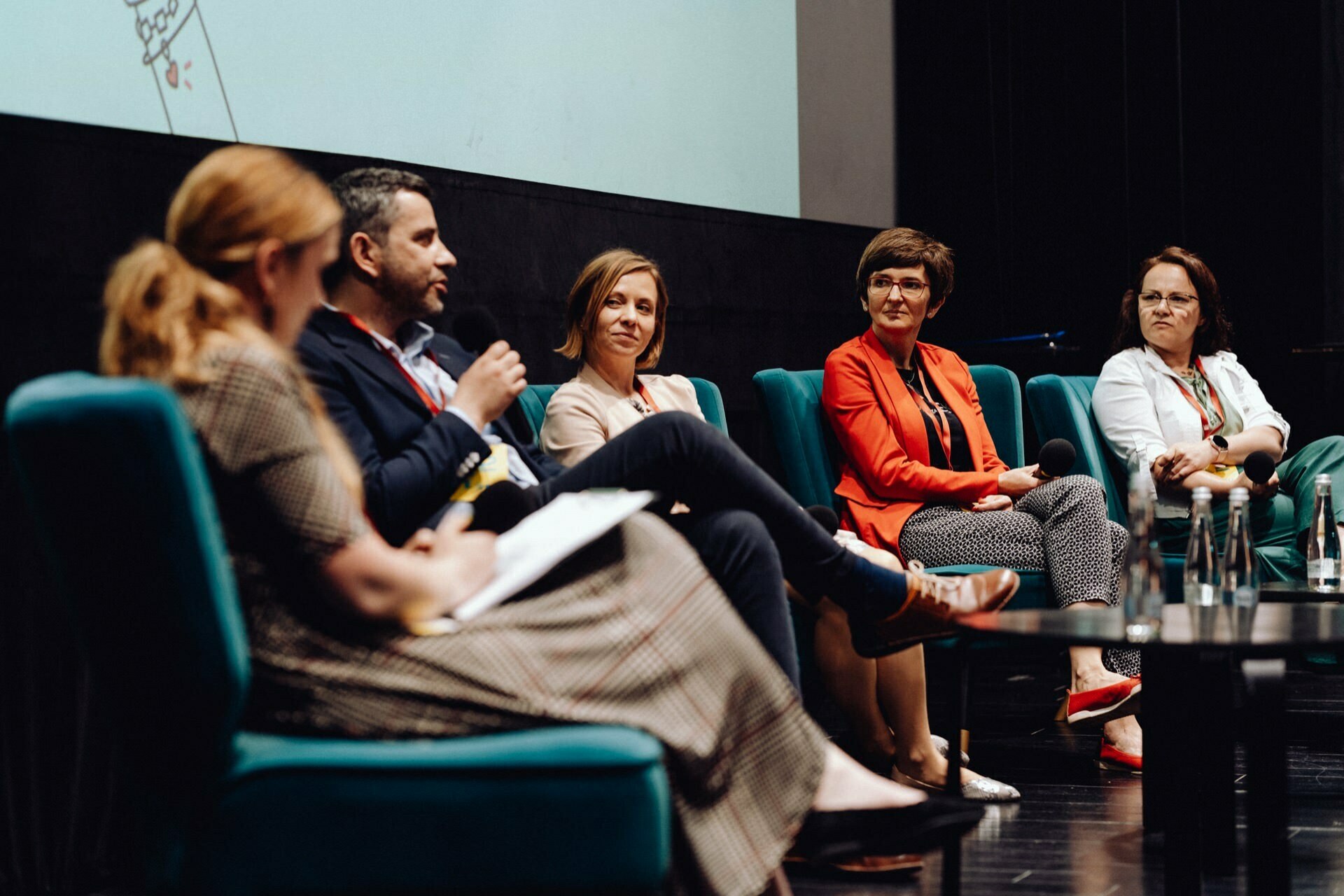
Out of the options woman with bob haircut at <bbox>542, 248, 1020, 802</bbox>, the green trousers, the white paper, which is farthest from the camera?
the green trousers

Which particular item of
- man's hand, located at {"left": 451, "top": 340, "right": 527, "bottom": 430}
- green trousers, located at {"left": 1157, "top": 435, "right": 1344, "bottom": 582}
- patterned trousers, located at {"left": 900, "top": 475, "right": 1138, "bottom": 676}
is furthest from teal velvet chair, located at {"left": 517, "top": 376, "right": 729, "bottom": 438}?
green trousers, located at {"left": 1157, "top": 435, "right": 1344, "bottom": 582}

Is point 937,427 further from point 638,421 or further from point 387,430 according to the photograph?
point 387,430

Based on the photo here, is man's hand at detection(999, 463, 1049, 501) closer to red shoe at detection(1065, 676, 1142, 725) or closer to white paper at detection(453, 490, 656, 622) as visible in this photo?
red shoe at detection(1065, 676, 1142, 725)

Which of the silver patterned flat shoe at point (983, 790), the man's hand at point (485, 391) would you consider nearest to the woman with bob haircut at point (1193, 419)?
the silver patterned flat shoe at point (983, 790)

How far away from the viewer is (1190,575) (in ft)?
7.82

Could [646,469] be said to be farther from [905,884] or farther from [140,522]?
[140,522]

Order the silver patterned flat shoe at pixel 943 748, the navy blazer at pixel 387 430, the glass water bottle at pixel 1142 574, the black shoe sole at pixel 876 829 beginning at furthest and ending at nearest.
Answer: the silver patterned flat shoe at pixel 943 748 → the navy blazer at pixel 387 430 → the glass water bottle at pixel 1142 574 → the black shoe sole at pixel 876 829

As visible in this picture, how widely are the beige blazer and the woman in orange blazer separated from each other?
1.90ft

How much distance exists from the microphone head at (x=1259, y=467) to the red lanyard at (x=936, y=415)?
0.70 meters

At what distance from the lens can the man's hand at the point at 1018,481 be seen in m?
3.29

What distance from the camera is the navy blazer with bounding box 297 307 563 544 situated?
206 cm

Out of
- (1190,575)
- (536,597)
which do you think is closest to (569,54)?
(1190,575)

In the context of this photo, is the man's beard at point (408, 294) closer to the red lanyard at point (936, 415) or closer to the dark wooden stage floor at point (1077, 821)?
the dark wooden stage floor at point (1077, 821)

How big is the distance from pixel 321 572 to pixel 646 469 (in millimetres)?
838
